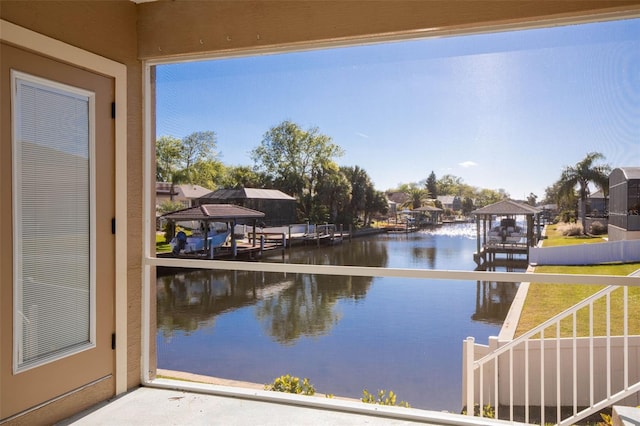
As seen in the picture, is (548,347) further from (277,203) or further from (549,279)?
(277,203)

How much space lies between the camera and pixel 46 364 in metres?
2.40

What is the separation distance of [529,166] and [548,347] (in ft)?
3.57

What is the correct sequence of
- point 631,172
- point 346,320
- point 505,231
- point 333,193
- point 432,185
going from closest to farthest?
point 631,172, point 505,231, point 432,185, point 346,320, point 333,193

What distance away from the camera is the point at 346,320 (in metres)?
3.03

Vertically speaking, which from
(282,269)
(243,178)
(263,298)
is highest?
(243,178)

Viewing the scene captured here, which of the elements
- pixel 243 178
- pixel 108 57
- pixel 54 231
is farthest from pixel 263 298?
pixel 108 57

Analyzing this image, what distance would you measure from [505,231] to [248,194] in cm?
161

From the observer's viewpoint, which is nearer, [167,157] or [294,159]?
[294,159]

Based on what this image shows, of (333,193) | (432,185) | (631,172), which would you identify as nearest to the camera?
(631,172)

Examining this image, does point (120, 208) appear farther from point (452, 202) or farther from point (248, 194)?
point (452, 202)

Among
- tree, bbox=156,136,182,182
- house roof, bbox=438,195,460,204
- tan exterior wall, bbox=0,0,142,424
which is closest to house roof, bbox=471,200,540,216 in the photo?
house roof, bbox=438,195,460,204

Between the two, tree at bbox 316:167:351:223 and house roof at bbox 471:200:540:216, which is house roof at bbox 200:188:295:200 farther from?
house roof at bbox 471:200:540:216

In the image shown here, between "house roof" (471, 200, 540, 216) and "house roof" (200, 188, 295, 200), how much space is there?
1.20m

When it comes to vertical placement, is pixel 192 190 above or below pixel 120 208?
above
